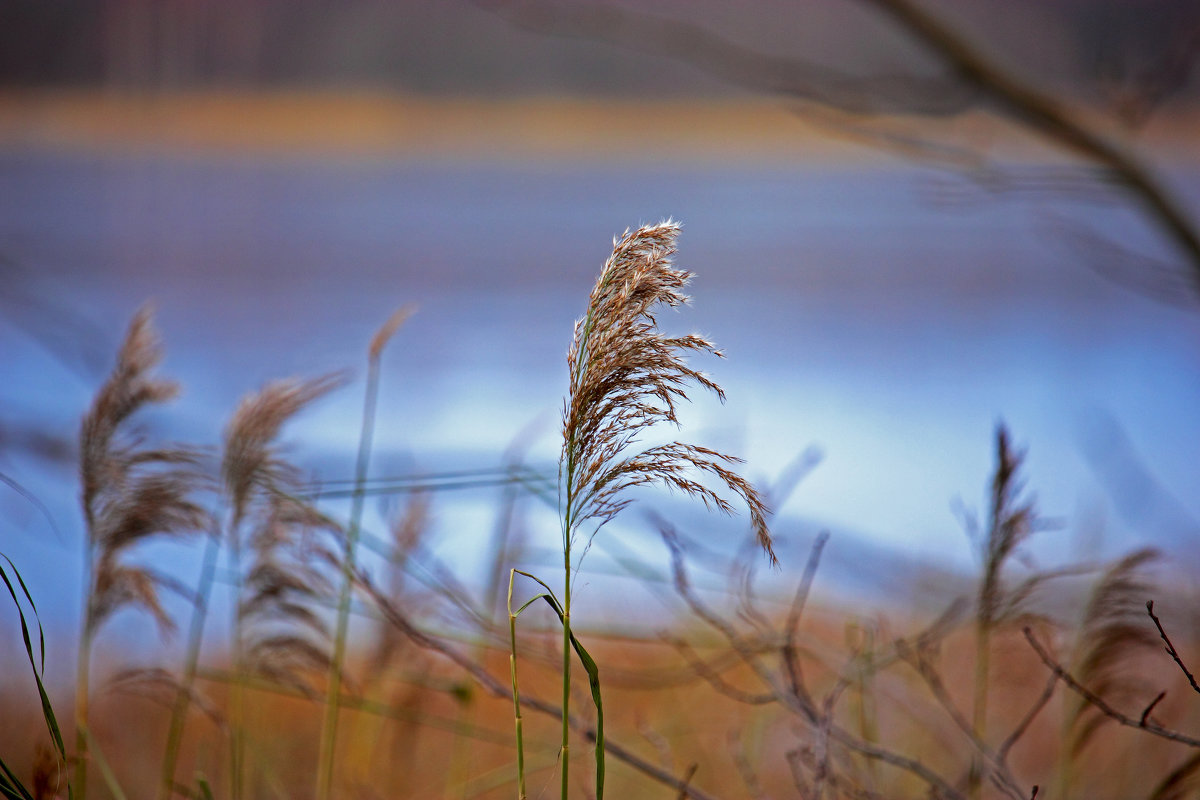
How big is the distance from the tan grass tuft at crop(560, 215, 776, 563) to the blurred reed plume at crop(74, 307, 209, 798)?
69 centimetres

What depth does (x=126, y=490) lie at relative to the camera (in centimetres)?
116

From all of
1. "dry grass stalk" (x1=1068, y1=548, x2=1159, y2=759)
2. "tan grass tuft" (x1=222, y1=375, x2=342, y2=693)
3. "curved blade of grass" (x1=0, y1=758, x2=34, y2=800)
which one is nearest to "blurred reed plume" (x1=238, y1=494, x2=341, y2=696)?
"tan grass tuft" (x1=222, y1=375, x2=342, y2=693)

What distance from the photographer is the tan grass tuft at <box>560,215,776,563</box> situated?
733mm

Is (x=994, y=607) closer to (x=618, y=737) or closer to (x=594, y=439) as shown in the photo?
(x=594, y=439)

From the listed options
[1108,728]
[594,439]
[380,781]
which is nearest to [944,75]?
[594,439]

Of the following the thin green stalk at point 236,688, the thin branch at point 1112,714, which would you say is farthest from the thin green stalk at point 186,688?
the thin branch at point 1112,714

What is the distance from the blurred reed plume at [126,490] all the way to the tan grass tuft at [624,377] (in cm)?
69

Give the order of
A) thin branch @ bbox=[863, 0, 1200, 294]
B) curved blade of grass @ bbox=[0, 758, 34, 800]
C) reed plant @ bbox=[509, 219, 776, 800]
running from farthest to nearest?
1. thin branch @ bbox=[863, 0, 1200, 294]
2. curved blade of grass @ bbox=[0, 758, 34, 800]
3. reed plant @ bbox=[509, 219, 776, 800]

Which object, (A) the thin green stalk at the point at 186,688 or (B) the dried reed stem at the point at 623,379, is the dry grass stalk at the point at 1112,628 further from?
(A) the thin green stalk at the point at 186,688

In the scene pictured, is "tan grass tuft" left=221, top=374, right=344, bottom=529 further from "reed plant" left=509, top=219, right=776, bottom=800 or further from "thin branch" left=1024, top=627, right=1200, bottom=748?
"thin branch" left=1024, top=627, right=1200, bottom=748

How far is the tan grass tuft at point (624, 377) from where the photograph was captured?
733 millimetres

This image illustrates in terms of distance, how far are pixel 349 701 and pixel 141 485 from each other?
414 millimetres

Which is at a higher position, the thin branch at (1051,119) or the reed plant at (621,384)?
the thin branch at (1051,119)

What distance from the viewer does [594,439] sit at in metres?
0.75
